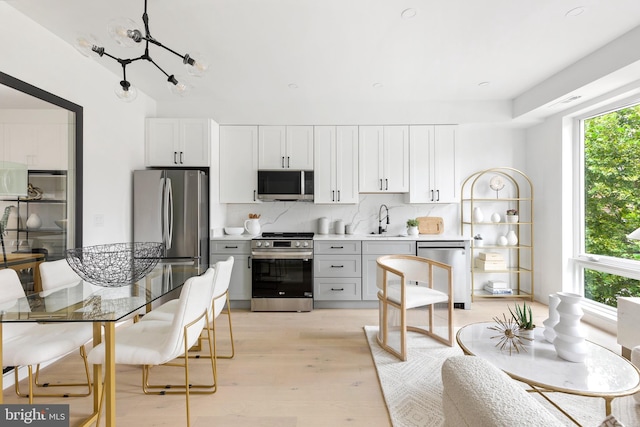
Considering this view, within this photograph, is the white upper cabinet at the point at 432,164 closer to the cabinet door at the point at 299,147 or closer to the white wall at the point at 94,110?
the cabinet door at the point at 299,147

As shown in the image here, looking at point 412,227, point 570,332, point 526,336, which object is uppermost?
point 412,227

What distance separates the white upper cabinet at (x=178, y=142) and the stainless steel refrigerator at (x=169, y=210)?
1.17 ft

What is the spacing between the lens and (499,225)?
461cm

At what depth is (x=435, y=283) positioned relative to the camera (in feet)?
12.8

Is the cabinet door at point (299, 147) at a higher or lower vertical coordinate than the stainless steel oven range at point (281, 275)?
higher

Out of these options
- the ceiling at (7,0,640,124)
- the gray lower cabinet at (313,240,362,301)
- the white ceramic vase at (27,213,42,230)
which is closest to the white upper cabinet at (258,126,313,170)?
the ceiling at (7,0,640,124)

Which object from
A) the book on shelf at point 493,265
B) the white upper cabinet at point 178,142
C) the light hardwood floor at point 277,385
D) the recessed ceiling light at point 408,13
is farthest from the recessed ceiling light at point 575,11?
the white upper cabinet at point 178,142

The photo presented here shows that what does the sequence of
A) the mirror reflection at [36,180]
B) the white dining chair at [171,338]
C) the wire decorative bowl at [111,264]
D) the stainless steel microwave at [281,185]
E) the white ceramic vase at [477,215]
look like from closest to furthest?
the white dining chair at [171,338], the wire decorative bowl at [111,264], the mirror reflection at [36,180], the stainless steel microwave at [281,185], the white ceramic vase at [477,215]

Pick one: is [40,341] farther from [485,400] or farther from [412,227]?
[412,227]

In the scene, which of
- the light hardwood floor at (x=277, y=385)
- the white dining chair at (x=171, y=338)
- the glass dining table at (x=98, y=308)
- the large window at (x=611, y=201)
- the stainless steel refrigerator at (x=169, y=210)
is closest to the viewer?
the glass dining table at (x=98, y=308)

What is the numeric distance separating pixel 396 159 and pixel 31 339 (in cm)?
396

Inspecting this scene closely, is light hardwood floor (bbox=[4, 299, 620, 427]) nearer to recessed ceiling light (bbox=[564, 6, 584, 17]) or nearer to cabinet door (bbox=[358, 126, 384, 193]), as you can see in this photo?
cabinet door (bbox=[358, 126, 384, 193])

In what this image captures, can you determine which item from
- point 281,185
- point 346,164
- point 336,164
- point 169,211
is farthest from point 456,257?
point 169,211

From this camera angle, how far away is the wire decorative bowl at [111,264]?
183cm
